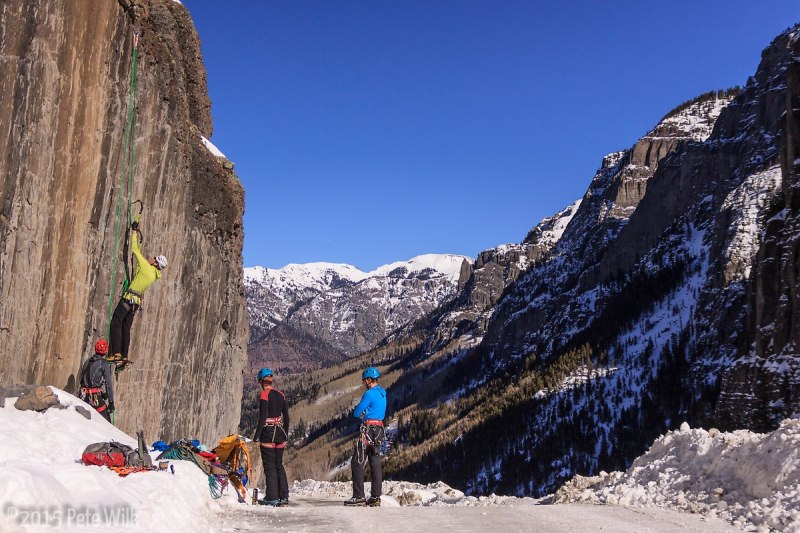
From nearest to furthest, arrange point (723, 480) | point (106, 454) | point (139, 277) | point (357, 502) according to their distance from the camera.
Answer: point (106, 454) < point (723, 480) < point (357, 502) < point (139, 277)

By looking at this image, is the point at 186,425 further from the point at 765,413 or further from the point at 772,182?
the point at 772,182

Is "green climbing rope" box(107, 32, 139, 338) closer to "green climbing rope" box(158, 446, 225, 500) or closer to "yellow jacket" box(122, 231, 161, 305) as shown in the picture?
"yellow jacket" box(122, 231, 161, 305)

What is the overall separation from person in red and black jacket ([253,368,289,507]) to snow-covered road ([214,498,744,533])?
162cm

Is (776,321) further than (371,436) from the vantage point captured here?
Yes

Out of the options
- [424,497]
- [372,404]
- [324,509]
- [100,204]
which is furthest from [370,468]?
[100,204]

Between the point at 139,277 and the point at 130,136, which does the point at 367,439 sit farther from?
the point at 130,136

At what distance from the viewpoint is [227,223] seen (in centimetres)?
3509

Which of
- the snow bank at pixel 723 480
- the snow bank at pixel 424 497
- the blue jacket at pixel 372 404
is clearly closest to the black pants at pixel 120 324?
the snow bank at pixel 424 497

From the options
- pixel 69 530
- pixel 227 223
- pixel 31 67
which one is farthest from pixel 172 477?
pixel 227 223

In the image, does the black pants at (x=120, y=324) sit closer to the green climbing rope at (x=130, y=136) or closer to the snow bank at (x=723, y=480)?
the green climbing rope at (x=130, y=136)

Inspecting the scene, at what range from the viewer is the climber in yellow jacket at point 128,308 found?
73.9 ft

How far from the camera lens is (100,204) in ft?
74.0

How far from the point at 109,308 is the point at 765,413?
56.1m

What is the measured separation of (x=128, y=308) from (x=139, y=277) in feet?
3.95
